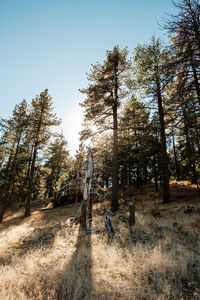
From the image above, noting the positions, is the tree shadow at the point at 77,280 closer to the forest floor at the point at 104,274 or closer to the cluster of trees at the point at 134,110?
the forest floor at the point at 104,274

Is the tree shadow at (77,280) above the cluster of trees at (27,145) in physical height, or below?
below

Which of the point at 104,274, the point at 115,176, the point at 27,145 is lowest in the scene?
the point at 104,274

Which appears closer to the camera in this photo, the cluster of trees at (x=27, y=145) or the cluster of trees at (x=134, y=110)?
the cluster of trees at (x=134, y=110)

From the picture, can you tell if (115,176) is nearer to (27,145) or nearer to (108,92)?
(108,92)

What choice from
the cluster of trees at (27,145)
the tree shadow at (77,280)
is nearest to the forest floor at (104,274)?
the tree shadow at (77,280)

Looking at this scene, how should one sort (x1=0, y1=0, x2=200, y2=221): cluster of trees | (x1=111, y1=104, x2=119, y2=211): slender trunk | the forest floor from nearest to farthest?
the forest floor < (x1=0, y1=0, x2=200, y2=221): cluster of trees < (x1=111, y1=104, x2=119, y2=211): slender trunk

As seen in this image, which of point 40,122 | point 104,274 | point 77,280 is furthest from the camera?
point 40,122

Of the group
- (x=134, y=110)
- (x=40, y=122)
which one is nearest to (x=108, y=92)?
(x=134, y=110)

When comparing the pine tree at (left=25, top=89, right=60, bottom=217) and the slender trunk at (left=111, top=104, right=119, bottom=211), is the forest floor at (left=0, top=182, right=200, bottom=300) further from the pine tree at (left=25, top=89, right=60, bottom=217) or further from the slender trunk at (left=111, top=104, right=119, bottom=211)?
the pine tree at (left=25, top=89, right=60, bottom=217)

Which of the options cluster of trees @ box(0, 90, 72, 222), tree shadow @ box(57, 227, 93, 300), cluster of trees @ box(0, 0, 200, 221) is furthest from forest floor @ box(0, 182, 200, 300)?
cluster of trees @ box(0, 90, 72, 222)

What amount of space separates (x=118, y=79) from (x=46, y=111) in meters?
11.1

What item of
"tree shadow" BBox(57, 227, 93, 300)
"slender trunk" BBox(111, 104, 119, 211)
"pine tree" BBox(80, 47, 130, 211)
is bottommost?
"tree shadow" BBox(57, 227, 93, 300)

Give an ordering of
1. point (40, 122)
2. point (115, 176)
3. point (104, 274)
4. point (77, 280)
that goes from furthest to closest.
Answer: point (40, 122), point (115, 176), point (104, 274), point (77, 280)

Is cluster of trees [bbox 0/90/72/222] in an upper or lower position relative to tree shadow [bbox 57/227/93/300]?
upper
